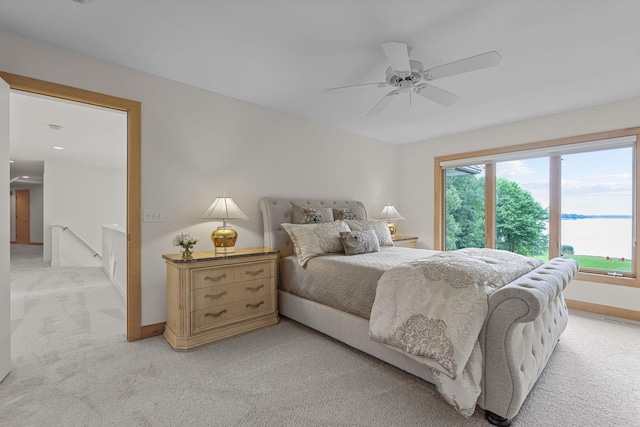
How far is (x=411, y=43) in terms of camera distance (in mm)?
2244

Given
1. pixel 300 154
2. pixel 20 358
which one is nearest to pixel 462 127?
pixel 300 154

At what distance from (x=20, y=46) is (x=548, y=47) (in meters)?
3.96

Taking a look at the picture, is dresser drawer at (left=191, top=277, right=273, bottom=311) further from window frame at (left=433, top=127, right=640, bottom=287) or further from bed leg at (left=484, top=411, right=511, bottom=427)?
window frame at (left=433, top=127, right=640, bottom=287)

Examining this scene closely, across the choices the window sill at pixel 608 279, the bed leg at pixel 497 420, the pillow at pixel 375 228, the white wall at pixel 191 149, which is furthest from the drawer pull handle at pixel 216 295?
the window sill at pixel 608 279

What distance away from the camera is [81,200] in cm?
737

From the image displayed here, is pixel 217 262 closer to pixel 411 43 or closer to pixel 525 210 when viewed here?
pixel 411 43

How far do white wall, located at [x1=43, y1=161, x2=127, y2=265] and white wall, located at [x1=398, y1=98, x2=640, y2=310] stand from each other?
21.0ft

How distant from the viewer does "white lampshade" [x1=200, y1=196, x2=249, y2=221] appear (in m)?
2.95

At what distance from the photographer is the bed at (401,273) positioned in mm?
1634

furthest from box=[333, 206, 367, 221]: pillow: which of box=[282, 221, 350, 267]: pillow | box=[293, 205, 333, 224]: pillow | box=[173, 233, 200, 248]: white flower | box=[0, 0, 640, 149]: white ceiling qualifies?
box=[173, 233, 200, 248]: white flower

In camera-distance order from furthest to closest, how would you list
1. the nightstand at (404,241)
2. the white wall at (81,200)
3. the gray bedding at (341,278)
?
the white wall at (81,200), the nightstand at (404,241), the gray bedding at (341,278)

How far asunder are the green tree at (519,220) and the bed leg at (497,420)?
320 cm

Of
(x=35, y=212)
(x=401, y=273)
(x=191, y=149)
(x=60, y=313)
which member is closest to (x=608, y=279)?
(x=401, y=273)

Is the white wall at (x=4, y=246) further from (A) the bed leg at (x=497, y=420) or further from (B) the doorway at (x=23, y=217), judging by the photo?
(B) the doorway at (x=23, y=217)
